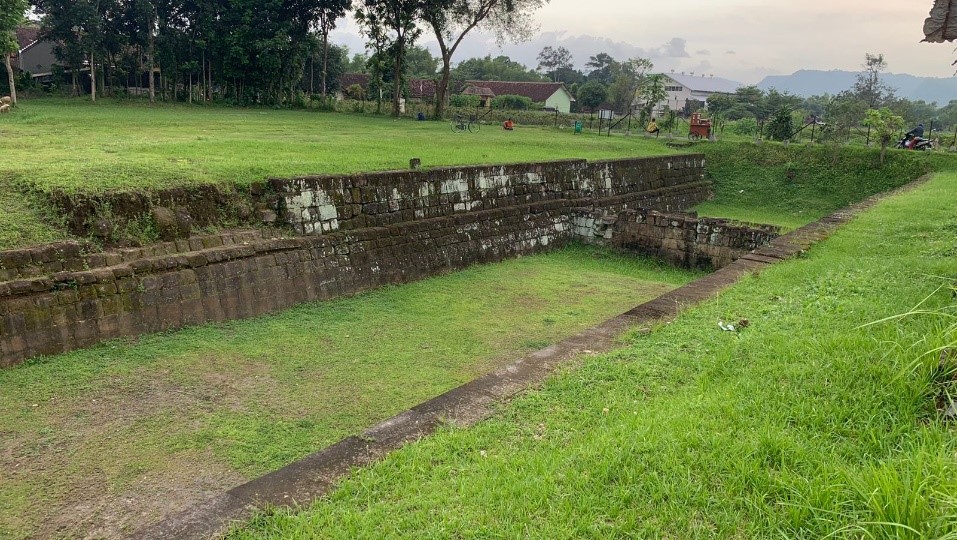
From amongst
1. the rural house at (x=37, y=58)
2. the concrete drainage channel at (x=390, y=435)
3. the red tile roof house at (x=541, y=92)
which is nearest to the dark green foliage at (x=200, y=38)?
the rural house at (x=37, y=58)

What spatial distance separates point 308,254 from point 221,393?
301 centimetres

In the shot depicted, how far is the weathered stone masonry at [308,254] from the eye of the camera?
576 centimetres

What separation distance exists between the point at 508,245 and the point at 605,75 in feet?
311

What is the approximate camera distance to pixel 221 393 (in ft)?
17.6

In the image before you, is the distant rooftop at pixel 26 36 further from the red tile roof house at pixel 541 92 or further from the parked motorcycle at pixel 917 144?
the parked motorcycle at pixel 917 144

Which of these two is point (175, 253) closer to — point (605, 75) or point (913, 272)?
point (913, 272)

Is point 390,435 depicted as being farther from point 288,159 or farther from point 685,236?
point 685,236

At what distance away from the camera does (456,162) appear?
38.2ft

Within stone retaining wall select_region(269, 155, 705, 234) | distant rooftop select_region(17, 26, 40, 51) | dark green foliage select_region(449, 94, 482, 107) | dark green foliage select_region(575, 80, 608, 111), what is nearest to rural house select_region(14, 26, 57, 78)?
distant rooftop select_region(17, 26, 40, 51)

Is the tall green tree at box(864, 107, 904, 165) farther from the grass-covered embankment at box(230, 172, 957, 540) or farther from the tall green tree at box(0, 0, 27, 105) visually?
the tall green tree at box(0, 0, 27, 105)

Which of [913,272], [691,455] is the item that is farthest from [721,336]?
[913,272]

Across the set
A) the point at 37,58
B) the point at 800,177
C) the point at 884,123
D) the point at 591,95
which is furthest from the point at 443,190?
the point at 591,95

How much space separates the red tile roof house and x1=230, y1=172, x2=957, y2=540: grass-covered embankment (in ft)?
168

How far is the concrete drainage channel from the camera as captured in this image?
9.37 ft
